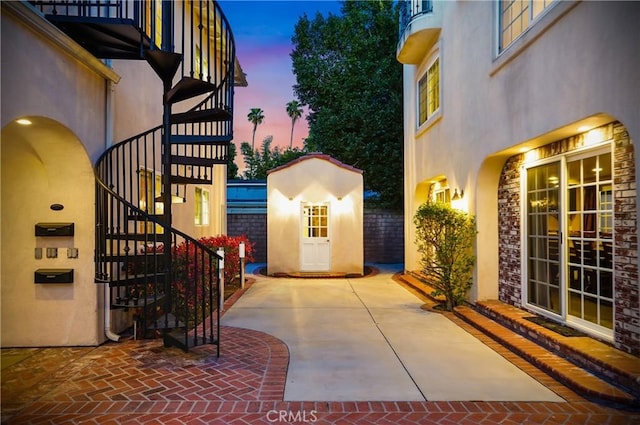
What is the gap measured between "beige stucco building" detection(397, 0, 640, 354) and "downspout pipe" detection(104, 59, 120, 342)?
4.92 metres

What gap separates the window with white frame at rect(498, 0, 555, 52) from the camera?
4.59 metres

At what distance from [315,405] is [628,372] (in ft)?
8.08

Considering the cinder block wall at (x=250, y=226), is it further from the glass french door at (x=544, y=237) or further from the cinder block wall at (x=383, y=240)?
the glass french door at (x=544, y=237)

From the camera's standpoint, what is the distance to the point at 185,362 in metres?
3.95

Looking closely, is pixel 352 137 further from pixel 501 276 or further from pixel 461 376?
pixel 461 376

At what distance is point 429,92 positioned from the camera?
8.63m

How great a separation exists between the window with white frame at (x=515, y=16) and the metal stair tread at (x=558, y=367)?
3.63m

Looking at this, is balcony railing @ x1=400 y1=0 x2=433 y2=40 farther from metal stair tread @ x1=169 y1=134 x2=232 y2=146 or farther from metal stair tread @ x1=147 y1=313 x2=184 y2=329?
metal stair tread @ x1=147 y1=313 x2=184 y2=329

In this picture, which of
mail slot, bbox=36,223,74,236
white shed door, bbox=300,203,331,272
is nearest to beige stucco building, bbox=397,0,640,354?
white shed door, bbox=300,203,331,272

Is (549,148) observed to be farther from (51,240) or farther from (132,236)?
(51,240)

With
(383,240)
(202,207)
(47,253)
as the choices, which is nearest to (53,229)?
(47,253)

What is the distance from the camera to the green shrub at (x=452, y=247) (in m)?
5.99

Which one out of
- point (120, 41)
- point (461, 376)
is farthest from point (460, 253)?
point (120, 41)

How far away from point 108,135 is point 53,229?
48.7 inches
